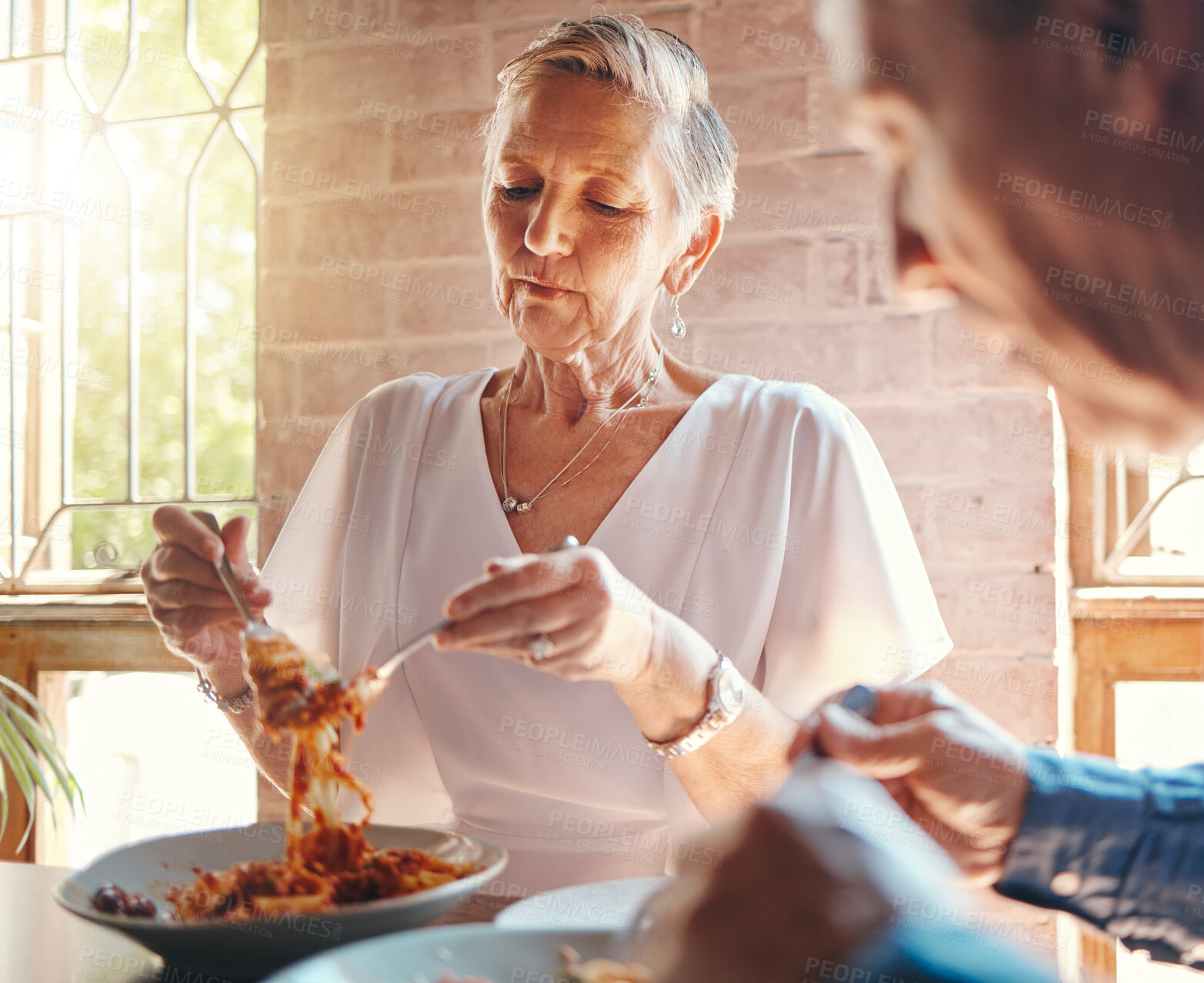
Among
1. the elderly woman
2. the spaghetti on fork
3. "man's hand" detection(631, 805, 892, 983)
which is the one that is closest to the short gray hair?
the elderly woman

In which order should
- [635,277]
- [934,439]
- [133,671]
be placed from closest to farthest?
[635,277] → [934,439] → [133,671]

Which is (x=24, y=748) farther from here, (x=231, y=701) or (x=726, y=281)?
(x=726, y=281)

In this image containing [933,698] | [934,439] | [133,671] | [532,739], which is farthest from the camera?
[133,671]

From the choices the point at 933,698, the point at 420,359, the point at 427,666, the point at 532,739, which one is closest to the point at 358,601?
the point at 427,666

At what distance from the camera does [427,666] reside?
1669 mm

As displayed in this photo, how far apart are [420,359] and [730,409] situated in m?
0.79

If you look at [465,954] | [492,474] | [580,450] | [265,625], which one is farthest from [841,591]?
[465,954]

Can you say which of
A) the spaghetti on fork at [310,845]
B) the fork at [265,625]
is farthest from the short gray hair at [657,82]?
the spaghetti on fork at [310,845]

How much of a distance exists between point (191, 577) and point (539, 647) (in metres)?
0.50

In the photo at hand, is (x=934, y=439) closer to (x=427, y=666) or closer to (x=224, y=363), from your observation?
(x=427, y=666)

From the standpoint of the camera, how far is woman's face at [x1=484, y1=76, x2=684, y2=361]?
5.43ft

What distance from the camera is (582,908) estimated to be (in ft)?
2.83

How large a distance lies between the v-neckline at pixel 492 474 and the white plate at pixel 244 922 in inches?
30.2

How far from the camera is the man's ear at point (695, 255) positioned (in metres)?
1.84
